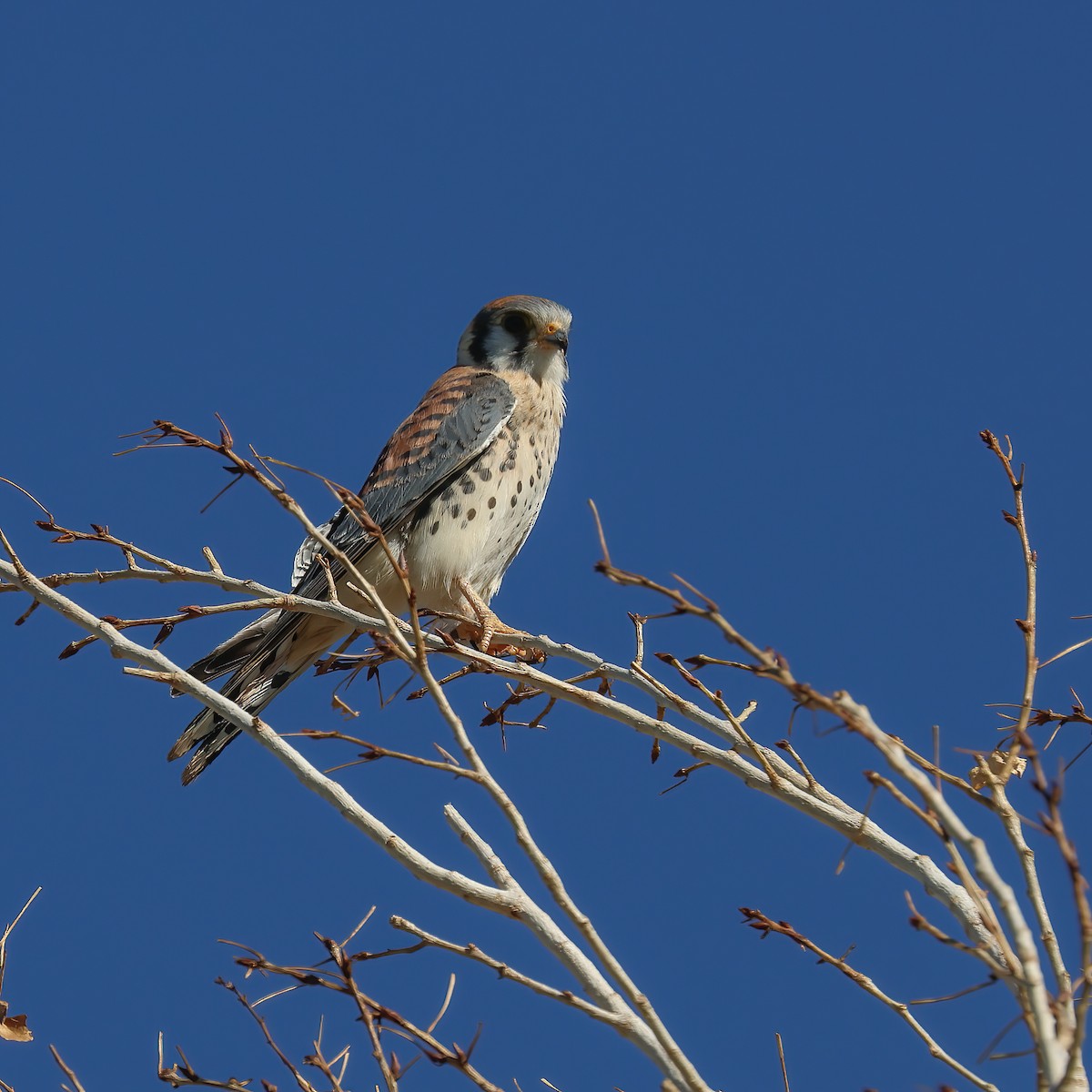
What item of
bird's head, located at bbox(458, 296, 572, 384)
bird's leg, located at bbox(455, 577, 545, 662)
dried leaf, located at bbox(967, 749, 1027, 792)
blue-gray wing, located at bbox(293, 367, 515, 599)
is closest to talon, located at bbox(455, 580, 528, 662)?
bird's leg, located at bbox(455, 577, 545, 662)

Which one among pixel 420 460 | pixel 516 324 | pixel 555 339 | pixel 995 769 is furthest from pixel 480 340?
pixel 995 769

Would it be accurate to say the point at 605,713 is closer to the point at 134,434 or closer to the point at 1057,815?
the point at 134,434

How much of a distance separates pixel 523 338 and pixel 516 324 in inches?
3.0

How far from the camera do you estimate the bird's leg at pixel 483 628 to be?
4246 millimetres

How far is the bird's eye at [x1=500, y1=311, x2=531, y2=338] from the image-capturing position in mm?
5215

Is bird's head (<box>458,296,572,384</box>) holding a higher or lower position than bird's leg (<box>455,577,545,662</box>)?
higher

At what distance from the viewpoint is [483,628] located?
4336 mm

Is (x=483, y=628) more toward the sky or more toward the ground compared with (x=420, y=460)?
more toward the ground

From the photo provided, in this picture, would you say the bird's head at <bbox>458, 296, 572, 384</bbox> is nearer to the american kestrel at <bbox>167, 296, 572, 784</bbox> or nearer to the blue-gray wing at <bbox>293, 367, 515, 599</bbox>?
the american kestrel at <bbox>167, 296, 572, 784</bbox>

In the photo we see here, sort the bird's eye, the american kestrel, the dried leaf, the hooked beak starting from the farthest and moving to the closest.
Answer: the bird's eye
the hooked beak
the american kestrel
the dried leaf

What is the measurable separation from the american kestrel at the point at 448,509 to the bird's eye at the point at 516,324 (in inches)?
0.4

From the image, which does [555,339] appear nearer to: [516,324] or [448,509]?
[516,324]

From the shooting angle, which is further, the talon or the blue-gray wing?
the blue-gray wing

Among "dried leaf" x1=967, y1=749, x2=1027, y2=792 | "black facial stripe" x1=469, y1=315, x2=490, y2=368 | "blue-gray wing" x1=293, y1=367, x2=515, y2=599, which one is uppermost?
"black facial stripe" x1=469, y1=315, x2=490, y2=368
